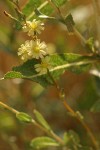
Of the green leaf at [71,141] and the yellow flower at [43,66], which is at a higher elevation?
the yellow flower at [43,66]

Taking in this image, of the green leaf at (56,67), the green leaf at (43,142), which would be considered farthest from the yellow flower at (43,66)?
the green leaf at (43,142)

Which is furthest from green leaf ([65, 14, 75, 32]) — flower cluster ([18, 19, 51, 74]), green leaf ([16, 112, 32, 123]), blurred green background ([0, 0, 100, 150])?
blurred green background ([0, 0, 100, 150])

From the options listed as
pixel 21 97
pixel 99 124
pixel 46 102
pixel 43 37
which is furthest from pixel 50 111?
pixel 43 37

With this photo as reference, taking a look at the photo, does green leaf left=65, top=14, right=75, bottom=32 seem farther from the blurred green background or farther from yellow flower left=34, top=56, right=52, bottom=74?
the blurred green background

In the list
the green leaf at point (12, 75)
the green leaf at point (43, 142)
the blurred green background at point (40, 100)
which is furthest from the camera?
the blurred green background at point (40, 100)

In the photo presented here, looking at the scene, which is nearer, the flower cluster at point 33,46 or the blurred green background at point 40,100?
the flower cluster at point 33,46

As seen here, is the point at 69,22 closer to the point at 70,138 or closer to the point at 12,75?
the point at 12,75

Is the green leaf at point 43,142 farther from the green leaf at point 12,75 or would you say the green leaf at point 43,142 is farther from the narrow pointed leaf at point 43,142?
the green leaf at point 12,75

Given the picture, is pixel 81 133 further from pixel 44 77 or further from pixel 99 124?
pixel 44 77
